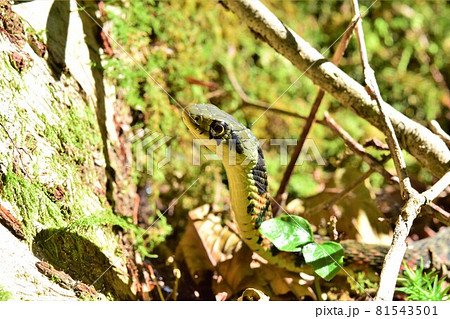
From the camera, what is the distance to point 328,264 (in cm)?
170

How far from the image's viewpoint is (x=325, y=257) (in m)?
A: 1.71

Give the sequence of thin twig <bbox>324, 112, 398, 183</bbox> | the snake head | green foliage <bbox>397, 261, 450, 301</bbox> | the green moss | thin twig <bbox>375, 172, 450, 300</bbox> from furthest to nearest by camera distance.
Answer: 1. thin twig <bbox>324, 112, 398, 183</bbox>
2. the snake head
3. green foliage <bbox>397, 261, 450, 301</bbox>
4. the green moss
5. thin twig <bbox>375, 172, 450, 300</bbox>

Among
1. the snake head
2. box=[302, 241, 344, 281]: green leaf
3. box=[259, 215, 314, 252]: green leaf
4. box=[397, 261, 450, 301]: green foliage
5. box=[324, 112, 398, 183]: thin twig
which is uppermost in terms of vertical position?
the snake head

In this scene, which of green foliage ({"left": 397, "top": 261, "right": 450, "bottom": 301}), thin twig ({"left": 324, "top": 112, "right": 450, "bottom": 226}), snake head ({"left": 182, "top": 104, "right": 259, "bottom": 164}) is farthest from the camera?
snake head ({"left": 182, "top": 104, "right": 259, "bottom": 164})

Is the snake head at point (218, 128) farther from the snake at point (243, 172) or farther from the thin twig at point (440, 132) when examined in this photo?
the thin twig at point (440, 132)

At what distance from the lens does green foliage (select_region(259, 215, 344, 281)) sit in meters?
1.70

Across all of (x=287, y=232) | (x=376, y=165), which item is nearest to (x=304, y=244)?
(x=287, y=232)

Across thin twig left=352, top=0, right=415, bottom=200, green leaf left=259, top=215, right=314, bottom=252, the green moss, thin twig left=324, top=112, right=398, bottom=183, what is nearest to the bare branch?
thin twig left=324, top=112, right=398, bottom=183

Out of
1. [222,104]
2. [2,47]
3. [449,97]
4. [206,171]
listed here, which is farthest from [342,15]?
[2,47]

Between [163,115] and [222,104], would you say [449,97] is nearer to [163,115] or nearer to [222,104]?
[222,104]

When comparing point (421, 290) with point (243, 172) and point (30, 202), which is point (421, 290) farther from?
point (30, 202)

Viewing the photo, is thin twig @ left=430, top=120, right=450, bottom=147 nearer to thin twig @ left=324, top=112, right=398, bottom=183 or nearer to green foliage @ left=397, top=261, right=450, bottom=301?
thin twig @ left=324, top=112, right=398, bottom=183

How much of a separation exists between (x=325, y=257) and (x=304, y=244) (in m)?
0.09

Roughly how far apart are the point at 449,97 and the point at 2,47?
333 centimetres
